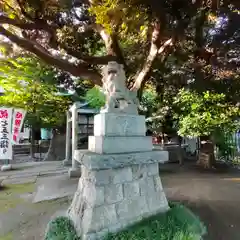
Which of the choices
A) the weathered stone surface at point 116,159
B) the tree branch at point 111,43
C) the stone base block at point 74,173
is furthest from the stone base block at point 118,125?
the stone base block at point 74,173

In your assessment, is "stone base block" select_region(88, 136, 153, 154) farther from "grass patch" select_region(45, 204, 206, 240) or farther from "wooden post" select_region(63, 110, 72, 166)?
"wooden post" select_region(63, 110, 72, 166)

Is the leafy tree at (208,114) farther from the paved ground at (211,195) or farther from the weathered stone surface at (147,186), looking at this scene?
the weathered stone surface at (147,186)

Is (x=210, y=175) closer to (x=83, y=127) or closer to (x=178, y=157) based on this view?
(x=178, y=157)

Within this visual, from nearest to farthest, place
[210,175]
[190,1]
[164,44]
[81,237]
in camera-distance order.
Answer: [81,237] < [190,1] < [164,44] < [210,175]

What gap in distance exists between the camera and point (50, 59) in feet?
Result: 19.4

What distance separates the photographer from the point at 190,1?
4238mm

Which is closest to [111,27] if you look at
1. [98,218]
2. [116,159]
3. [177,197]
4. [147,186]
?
[116,159]

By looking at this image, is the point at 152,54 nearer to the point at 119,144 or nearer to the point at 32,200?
the point at 119,144

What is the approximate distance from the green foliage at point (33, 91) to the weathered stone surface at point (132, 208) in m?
6.48

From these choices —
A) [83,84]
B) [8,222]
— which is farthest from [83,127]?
[8,222]

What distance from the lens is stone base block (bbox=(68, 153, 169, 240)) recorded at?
3236 millimetres

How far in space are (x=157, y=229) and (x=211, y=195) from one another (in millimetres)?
2928

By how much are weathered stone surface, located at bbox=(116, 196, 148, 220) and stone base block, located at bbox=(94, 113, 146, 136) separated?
1.01 metres

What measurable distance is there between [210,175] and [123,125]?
5772mm
